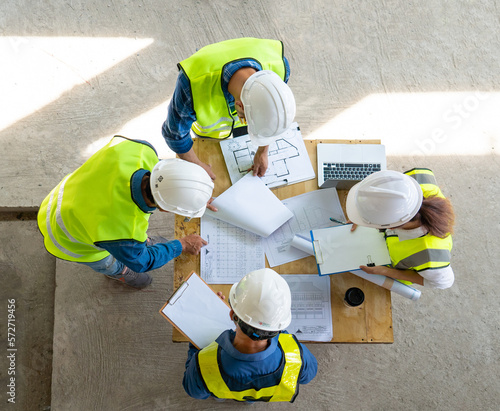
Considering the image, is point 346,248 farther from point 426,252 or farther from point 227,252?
point 227,252

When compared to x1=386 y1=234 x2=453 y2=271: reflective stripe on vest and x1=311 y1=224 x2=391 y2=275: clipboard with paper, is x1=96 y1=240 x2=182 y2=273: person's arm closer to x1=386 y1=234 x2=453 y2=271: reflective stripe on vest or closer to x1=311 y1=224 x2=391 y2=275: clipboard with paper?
x1=311 y1=224 x2=391 y2=275: clipboard with paper

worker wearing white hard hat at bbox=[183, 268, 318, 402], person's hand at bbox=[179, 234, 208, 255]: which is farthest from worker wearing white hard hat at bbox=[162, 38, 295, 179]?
worker wearing white hard hat at bbox=[183, 268, 318, 402]

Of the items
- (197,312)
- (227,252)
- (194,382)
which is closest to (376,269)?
(227,252)

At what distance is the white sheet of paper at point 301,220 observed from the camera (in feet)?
7.02

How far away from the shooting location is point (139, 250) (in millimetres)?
1806

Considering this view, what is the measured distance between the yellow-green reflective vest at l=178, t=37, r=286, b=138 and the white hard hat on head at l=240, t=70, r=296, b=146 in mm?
170

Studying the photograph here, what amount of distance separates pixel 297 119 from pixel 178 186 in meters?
2.01

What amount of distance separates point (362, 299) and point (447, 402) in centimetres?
167

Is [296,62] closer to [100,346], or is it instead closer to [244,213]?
[244,213]

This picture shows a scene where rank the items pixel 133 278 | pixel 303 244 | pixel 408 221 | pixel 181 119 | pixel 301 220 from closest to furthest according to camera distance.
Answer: pixel 408 221
pixel 181 119
pixel 303 244
pixel 301 220
pixel 133 278

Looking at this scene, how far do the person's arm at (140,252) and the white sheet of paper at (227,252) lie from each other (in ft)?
0.60

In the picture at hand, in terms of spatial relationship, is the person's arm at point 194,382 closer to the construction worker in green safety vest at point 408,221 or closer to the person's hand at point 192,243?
the person's hand at point 192,243

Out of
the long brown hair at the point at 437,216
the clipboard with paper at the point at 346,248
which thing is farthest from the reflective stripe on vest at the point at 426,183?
the clipboard with paper at the point at 346,248

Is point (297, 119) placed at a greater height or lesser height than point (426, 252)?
lesser
